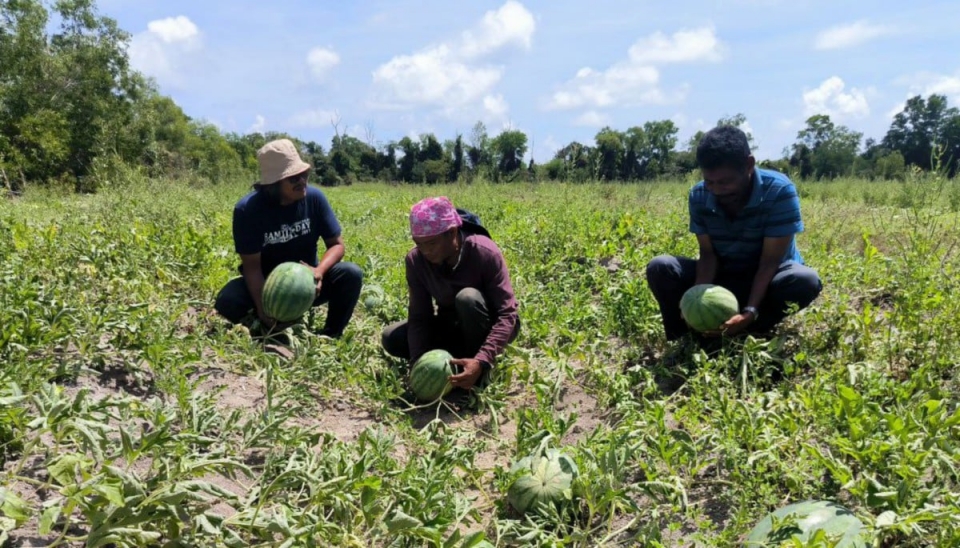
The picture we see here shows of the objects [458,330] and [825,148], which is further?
[825,148]

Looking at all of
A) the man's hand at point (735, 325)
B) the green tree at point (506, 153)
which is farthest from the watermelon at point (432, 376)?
the green tree at point (506, 153)

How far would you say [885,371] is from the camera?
3172mm

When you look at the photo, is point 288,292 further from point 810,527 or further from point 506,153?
point 506,153

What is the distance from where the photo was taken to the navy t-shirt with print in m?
4.19

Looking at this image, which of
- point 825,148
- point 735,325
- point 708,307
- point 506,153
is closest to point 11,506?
point 708,307

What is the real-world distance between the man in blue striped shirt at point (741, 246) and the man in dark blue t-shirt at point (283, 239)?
2182mm

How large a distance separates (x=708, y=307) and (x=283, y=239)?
2868 millimetres

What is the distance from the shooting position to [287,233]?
440 cm

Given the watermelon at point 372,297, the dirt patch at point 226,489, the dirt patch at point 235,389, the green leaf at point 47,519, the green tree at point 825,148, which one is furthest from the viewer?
the green tree at point 825,148

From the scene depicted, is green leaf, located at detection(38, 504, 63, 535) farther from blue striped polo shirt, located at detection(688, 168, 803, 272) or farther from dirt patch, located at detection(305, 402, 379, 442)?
blue striped polo shirt, located at detection(688, 168, 803, 272)

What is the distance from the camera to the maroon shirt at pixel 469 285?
356cm

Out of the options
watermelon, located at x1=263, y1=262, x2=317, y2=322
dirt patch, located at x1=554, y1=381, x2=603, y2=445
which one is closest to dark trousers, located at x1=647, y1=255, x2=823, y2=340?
dirt patch, located at x1=554, y1=381, x2=603, y2=445

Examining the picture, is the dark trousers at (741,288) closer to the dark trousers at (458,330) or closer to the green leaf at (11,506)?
the dark trousers at (458,330)

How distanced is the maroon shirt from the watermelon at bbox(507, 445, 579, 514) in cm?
96
